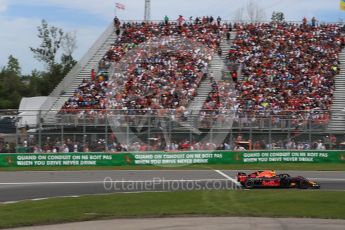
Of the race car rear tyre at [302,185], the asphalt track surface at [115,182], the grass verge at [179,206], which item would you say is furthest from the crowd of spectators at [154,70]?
the grass verge at [179,206]

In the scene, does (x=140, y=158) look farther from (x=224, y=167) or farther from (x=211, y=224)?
(x=211, y=224)

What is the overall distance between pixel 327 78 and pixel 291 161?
9.96 m

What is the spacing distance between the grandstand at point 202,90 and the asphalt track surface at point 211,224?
50.5 feet

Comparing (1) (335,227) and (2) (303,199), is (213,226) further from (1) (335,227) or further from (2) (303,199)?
(2) (303,199)

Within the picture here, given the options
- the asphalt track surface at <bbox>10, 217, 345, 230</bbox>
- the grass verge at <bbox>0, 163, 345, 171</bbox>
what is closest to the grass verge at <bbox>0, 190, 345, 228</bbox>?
the asphalt track surface at <bbox>10, 217, 345, 230</bbox>

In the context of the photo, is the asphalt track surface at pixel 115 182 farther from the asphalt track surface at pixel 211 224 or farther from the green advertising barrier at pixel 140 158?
the asphalt track surface at pixel 211 224

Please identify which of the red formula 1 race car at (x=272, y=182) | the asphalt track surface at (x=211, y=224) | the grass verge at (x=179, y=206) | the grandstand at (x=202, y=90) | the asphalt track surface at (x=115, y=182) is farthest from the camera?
the grandstand at (x=202, y=90)

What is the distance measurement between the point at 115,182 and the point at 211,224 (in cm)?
1045

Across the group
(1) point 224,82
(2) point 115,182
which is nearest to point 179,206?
(2) point 115,182

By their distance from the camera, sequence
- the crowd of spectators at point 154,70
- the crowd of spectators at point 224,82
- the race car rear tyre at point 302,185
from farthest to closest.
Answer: the crowd of spectators at point 154,70, the crowd of spectators at point 224,82, the race car rear tyre at point 302,185

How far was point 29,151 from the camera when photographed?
30.2 metres

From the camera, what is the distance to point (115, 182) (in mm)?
24000

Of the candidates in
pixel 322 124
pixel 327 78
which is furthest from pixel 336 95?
pixel 322 124

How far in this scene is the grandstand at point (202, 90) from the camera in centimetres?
3017
